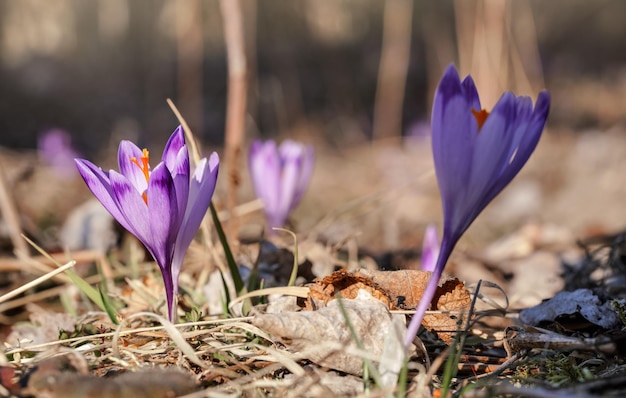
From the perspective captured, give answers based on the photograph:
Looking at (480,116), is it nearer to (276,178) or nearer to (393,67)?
(276,178)

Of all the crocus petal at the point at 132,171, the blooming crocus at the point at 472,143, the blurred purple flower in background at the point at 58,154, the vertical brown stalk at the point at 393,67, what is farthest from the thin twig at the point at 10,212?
the vertical brown stalk at the point at 393,67

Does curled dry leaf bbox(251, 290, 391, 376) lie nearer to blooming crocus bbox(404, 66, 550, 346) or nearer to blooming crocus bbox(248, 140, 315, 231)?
blooming crocus bbox(404, 66, 550, 346)

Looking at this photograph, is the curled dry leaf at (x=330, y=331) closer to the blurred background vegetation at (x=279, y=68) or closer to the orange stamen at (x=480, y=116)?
the orange stamen at (x=480, y=116)

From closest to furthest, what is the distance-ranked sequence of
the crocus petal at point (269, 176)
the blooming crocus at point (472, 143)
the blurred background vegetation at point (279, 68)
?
the blooming crocus at point (472, 143) < the crocus petal at point (269, 176) < the blurred background vegetation at point (279, 68)

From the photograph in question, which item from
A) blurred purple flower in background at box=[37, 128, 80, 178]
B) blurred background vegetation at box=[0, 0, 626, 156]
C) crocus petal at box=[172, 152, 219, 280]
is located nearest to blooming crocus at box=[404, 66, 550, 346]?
crocus petal at box=[172, 152, 219, 280]

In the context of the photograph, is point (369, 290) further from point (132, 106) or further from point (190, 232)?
point (132, 106)
